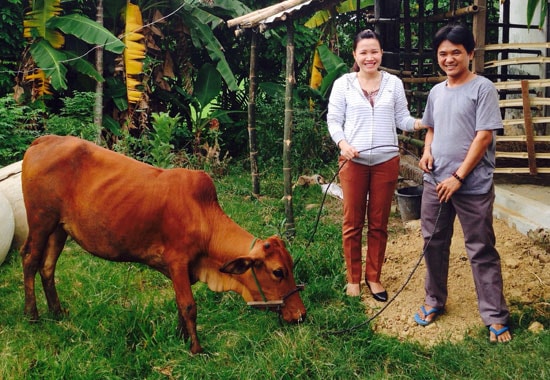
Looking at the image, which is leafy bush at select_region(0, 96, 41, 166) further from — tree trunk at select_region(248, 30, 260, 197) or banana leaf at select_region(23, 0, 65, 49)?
tree trunk at select_region(248, 30, 260, 197)

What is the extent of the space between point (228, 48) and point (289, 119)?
674 centimetres

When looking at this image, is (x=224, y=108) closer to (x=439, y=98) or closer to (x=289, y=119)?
(x=289, y=119)

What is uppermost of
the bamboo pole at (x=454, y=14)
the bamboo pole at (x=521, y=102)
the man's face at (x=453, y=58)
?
the bamboo pole at (x=454, y=14)

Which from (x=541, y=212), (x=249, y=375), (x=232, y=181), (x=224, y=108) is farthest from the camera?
(x=224, y=108)

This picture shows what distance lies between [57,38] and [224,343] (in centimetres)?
686

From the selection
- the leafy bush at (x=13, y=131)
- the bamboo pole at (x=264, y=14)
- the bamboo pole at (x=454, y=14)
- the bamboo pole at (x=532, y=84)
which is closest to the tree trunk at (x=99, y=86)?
the leafy bush at (x=13, y=131)

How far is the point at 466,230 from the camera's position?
3.91m

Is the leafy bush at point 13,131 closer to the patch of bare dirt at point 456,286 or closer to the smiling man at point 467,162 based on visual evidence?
the patch of bare dirt at point 456,286

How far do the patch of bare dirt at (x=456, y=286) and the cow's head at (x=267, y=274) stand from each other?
0.91 m

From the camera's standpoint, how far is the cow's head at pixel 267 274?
365 centimetres

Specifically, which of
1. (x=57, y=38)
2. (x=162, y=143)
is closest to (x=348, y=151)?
(x=162, y=143)

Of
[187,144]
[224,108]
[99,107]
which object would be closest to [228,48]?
[224,108]

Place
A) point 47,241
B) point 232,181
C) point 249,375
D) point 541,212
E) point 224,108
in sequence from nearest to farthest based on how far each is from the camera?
point 249,375, point 47,241, point 541,212, point 232,181, point 224,108

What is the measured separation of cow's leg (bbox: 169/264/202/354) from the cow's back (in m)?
0.17
